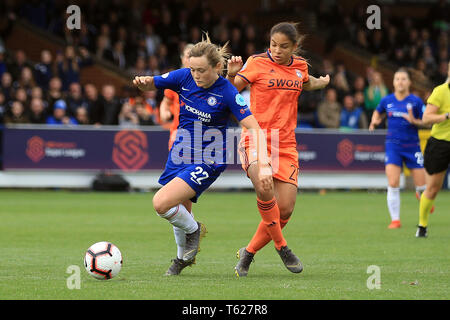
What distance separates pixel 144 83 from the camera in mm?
7902

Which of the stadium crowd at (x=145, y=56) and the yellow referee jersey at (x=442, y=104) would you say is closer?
the yellow referee jersey at (x=442, y=104)

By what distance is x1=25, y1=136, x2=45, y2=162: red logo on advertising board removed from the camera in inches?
792

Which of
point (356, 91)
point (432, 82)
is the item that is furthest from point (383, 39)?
point (356, 91)

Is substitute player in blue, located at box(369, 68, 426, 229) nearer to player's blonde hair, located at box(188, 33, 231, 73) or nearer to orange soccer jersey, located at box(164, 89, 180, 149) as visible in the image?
orange soccer jersey, located at box(164, 89, 180, 149)

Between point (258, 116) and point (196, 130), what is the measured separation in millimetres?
756

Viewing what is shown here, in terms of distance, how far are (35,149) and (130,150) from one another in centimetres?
223

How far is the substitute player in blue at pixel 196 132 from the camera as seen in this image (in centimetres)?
783

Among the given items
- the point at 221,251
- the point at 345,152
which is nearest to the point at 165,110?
the point at 221,251

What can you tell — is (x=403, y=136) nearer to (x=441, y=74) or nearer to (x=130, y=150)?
(x=130, y=150)

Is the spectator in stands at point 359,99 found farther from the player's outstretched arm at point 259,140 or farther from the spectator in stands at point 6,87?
the player's outstretched arm at point 259,140

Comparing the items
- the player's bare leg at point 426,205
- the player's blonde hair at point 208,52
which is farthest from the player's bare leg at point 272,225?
the player's bare leg at point 426,205

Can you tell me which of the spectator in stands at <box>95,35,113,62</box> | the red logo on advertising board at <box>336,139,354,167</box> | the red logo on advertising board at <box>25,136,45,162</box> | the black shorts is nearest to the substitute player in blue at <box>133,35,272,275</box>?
the black shorts
